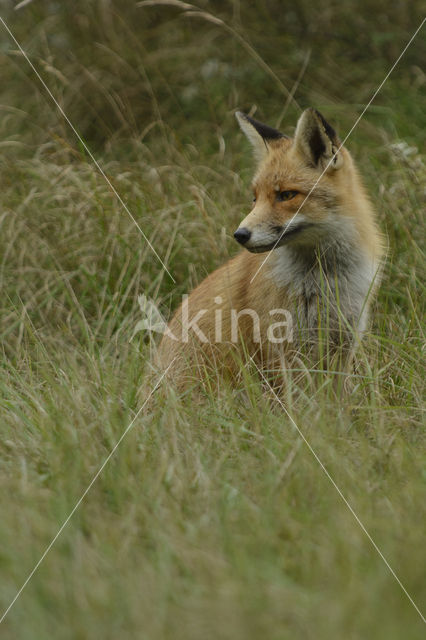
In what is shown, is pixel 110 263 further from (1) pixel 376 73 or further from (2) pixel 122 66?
(1) pixel 376 73

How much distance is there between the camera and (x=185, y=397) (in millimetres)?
3873

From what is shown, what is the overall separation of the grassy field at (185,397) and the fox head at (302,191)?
2.41 ft

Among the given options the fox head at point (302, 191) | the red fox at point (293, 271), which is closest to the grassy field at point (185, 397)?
the red fox at point (293, 271)

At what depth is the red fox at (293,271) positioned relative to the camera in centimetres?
403

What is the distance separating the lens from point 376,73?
24.4 feet

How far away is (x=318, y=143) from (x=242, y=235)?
2.57 feet

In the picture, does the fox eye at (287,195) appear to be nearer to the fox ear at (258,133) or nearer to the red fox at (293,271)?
the red fox at (293,271)

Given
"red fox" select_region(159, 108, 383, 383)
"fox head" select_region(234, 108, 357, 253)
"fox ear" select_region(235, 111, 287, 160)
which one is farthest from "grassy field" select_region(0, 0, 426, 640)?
"fox ear" select_region(235, 111, 287, 160)

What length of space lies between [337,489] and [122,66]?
20.2ft

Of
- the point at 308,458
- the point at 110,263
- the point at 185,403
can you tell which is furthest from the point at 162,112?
the point at 308,458

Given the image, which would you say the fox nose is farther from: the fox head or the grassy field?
the grassy field

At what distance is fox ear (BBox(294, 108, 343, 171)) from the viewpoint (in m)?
4.05

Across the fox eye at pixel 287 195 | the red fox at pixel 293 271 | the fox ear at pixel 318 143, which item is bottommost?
the red fox at pixel 293 271

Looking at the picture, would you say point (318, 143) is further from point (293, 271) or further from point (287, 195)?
point (293, 271)
